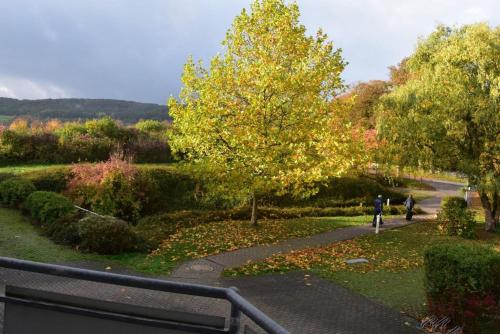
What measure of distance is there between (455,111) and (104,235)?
1782 cm

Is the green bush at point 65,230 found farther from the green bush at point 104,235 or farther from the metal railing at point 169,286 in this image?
the metal railing at point 169,286

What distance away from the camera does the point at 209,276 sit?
540 inches

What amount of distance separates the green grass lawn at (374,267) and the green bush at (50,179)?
12.9m

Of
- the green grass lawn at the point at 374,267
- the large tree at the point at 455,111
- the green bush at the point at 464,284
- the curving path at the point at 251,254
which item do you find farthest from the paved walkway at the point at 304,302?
the large tree at the point at 455,111

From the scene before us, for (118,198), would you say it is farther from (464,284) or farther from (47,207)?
(464,284)

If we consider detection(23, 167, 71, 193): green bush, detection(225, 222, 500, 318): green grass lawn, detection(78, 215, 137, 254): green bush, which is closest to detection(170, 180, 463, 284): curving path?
detection(225, 222, 500, 318): green grass lawn

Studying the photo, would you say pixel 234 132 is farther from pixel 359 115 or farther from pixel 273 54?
pixel 359 115

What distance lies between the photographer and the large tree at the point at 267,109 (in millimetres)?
18094

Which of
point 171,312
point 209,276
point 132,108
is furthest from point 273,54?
point 132,108

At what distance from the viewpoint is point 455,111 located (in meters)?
22.7

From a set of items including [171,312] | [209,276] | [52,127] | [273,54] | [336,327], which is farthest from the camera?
[52,127]

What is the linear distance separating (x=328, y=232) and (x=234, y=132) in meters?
7.63

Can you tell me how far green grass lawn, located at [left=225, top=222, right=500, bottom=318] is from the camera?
12.9m

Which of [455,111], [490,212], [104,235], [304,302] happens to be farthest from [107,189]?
[490,212]
